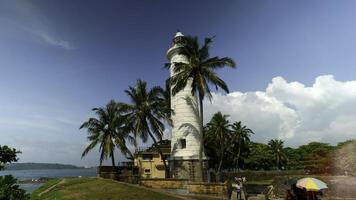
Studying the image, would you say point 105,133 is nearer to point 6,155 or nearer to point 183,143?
point 183,143

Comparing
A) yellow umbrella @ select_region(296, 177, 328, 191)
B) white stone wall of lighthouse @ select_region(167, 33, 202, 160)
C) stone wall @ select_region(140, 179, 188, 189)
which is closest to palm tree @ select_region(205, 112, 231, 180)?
white stone wall of lighthouse @ select_region(167, 33, 202, 160)

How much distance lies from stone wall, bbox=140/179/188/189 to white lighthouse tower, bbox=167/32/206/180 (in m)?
5.88

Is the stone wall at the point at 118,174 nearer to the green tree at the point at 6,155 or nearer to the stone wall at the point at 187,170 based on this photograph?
the stone wall at the point at 187,170

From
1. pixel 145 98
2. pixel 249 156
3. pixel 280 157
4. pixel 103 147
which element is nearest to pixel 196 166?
pixel 145 98

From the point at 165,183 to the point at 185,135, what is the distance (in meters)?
8.59

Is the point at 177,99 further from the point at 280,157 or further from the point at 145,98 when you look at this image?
the point at 280,157

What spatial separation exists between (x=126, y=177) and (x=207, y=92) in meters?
15.8

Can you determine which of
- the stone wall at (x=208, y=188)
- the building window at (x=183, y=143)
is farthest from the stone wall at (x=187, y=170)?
the stone wall at (x=208, y=188)

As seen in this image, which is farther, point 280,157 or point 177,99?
point 280,157

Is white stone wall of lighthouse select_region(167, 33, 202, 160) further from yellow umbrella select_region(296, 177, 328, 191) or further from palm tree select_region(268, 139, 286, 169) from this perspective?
palm tree select_region(268, 139, 286, 169)

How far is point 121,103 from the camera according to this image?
39250 millimetres

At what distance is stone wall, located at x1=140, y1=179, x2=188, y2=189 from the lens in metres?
27.8

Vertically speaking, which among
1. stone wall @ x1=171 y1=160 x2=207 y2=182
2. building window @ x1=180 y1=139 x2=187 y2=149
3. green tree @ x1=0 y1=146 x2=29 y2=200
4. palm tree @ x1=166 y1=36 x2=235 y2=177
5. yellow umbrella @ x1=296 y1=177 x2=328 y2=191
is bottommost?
stone wall @ x1=171 y1=160 x2=207 y2=182

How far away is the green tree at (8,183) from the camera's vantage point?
5.75 meters
